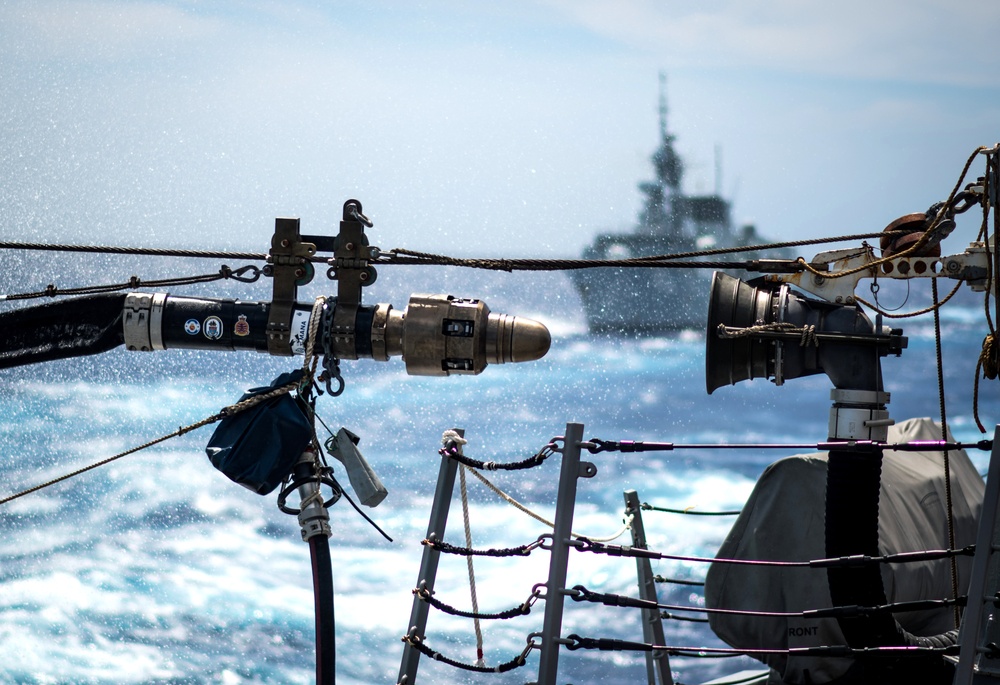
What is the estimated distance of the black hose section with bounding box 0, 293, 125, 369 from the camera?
449 centimetres

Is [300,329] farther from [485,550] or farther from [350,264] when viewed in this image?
[485,550]

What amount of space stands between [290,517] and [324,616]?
1313 cm

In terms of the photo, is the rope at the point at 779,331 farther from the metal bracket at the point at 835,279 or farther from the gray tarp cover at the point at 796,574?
the gray tarp cover at the point at 796,574

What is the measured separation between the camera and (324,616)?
13.0ft

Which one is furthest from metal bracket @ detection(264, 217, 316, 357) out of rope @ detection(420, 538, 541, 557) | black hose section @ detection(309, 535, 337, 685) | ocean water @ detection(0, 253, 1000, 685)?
ocean water @ detection(0, 253, 1000, 685)

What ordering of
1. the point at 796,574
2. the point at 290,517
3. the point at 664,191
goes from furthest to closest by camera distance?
the point at 664,191 → the point at 290,517 → the point at 796,574

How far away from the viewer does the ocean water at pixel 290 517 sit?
37.4 feet

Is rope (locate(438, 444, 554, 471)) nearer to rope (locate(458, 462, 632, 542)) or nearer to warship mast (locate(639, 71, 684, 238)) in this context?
rope (locate(458, 462, 632, 542))

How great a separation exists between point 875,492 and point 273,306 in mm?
2260

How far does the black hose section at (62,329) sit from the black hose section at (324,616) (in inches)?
47.9

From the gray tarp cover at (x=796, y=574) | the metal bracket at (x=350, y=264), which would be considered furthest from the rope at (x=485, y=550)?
the gray tarp cover at (x=796, y=574)

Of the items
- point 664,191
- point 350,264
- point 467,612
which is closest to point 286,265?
point 350,264

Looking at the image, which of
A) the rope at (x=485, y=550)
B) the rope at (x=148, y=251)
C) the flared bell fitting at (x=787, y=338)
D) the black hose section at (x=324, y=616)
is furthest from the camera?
the rope at (x=148, y=251)

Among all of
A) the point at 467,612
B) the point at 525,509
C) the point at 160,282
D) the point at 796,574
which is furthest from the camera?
the point at 525,509
